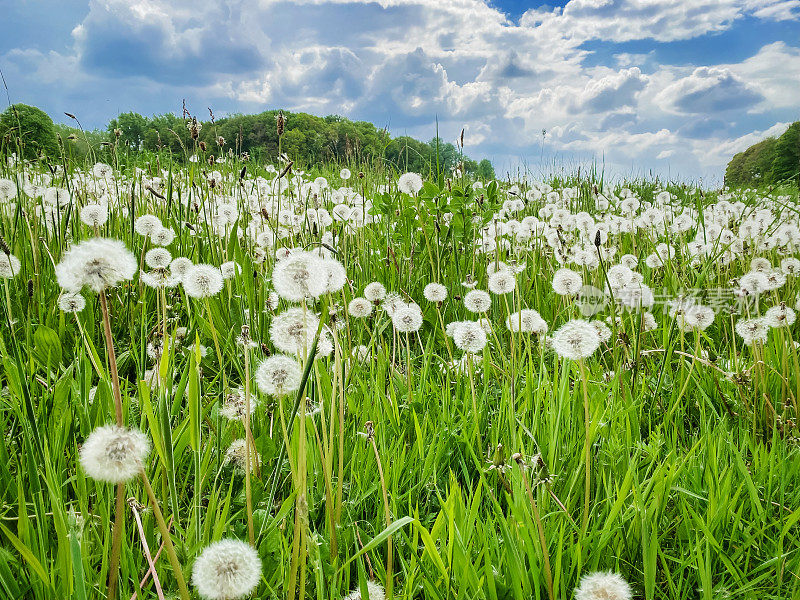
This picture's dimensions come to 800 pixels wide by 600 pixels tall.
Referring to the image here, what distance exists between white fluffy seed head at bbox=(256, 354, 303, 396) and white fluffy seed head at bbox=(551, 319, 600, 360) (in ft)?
2.31

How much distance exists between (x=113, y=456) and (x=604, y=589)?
92 centimetres

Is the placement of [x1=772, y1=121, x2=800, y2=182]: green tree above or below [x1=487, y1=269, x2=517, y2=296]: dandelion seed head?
above

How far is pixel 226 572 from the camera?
83 cm

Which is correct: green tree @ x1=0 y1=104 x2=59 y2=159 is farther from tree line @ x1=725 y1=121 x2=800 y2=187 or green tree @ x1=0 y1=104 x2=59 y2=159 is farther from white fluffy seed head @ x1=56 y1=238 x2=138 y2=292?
tree line @ x1=725 y1=121 x2=800 y2=187

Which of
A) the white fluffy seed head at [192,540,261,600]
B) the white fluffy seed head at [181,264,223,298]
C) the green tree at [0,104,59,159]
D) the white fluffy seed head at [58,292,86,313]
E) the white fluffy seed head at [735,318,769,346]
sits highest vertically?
the green tree at [0,104,59,159]

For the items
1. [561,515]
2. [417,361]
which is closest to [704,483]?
[561,515]

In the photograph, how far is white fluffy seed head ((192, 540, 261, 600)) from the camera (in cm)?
82

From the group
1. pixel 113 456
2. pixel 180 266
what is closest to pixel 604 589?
pixel 113 456

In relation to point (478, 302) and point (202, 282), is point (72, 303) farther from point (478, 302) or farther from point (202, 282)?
point (478, 302)

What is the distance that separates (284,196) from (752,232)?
4458 mm

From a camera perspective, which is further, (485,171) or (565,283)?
(485,171)

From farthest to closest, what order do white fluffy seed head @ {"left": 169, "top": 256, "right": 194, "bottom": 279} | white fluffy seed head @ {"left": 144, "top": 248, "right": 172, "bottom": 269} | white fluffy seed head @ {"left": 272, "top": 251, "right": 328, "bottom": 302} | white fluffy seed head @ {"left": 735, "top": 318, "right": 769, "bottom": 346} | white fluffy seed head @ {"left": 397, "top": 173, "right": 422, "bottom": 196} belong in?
white fluffy seed head @ {"left": 397, "top": 173, "right": 422, "bottom": 196}, white fluffy seed head @ {"left": 735, "top": 318, "right": 769, "bottom": 346}, white fluffy seed head @ {"left": 169, "top": 256, "right": 194, "bottom": 279}, white fluffy seed head @ {"left": 144, "top": 248, "right": 172, "bottom": 269}, white fluffy seed head @ {"left": 272, "top": 251, "right": 328, "bottom": 302}

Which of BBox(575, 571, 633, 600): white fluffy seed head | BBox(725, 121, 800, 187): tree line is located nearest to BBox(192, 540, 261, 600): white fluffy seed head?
BBox(575, 571, 633, 600): white fluffy seed head

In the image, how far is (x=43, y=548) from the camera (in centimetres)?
111
